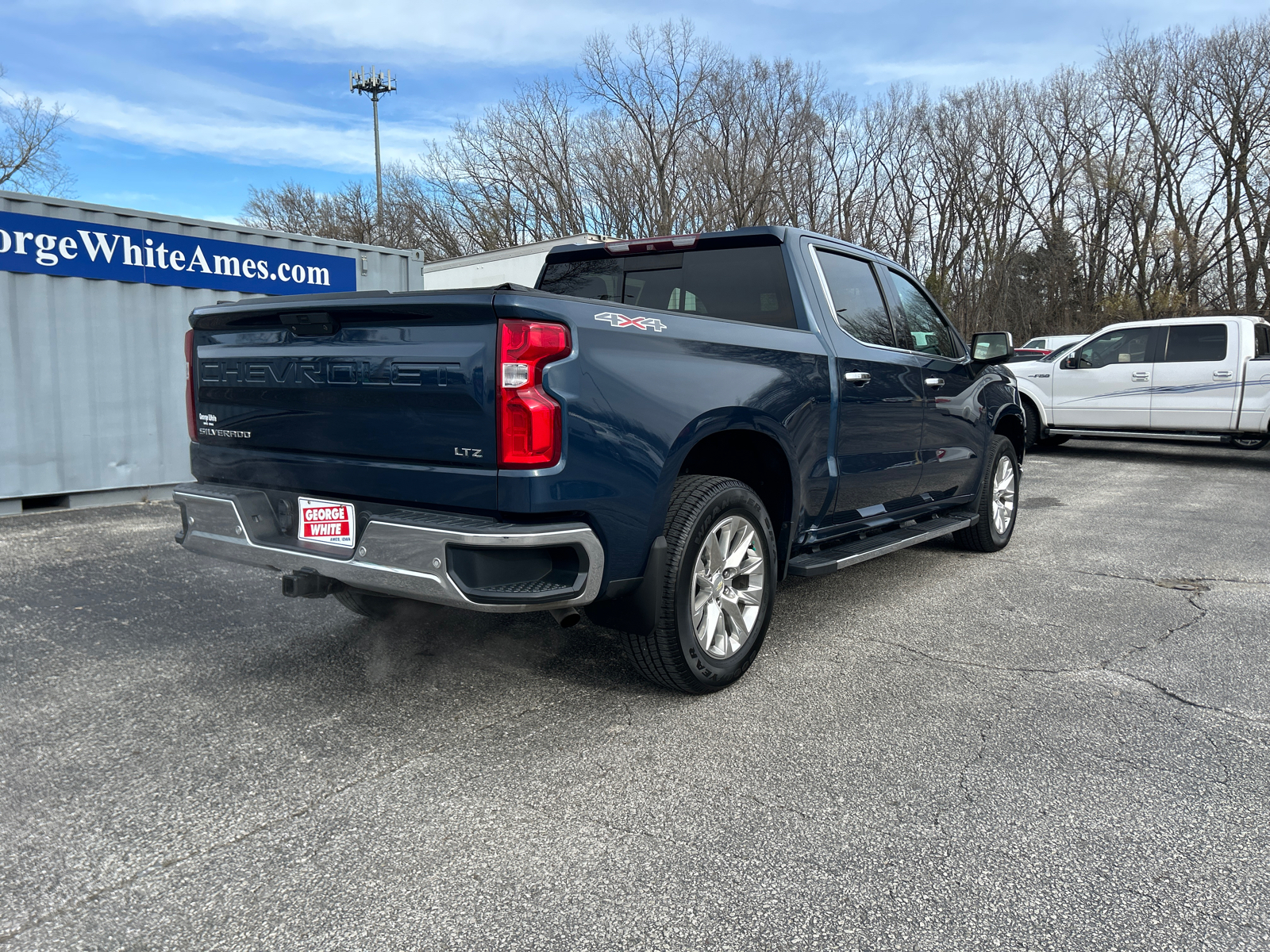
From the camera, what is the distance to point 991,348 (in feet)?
19.1

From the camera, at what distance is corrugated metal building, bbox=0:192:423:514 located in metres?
7.59

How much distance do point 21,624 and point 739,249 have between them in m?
3.99

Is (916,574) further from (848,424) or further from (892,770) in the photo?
(892,770)

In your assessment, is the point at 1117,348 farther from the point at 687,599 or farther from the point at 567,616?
the point at 567,616

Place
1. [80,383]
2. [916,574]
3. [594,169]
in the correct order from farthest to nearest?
1. [594,169]
2. [80,383]
3. [916,574]

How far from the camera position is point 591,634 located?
4270 mm

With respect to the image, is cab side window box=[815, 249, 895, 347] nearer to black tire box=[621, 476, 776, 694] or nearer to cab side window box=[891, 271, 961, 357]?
cab side window box=[891, 271, 961, 357]

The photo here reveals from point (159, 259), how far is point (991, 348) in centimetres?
755

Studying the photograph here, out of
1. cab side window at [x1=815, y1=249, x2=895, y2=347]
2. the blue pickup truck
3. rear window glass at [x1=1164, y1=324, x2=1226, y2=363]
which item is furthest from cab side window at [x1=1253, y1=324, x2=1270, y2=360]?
the blue pickup truck

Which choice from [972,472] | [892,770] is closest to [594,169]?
[972,472]

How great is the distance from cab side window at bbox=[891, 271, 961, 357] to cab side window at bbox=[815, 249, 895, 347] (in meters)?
0.20

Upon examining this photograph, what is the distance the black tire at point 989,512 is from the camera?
19.8 ft

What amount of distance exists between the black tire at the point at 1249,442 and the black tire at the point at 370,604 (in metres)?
11.8

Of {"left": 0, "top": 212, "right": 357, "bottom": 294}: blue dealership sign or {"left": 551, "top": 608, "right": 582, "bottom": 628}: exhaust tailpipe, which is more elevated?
{"left": 0, "top": 212, "right": 357, "bottom": 294}: blue dealership sign
